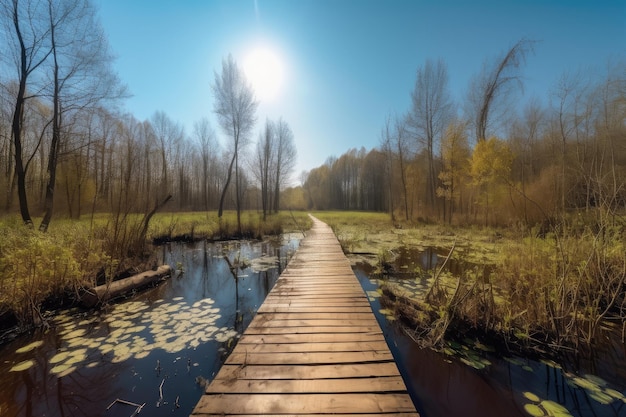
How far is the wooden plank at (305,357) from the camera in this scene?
8.13ft

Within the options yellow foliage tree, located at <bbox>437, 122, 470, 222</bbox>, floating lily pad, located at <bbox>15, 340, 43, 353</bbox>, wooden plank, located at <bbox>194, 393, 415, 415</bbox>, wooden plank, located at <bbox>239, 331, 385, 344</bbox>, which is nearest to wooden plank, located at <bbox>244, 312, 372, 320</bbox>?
wooden plank, located at <bbox>239, 331, 385, 344</bbox>

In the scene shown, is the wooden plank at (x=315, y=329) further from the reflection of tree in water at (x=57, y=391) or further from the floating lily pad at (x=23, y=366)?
the floating lily pad at (x=23, y=366)

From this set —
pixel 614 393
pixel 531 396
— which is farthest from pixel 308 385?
pixel 614 393

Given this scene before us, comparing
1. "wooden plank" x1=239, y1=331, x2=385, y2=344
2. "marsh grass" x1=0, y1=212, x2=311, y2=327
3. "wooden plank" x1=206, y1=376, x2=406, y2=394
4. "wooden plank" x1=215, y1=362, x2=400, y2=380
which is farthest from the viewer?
"marsh grass" x1=0, y1=212, x2=311, y2=327

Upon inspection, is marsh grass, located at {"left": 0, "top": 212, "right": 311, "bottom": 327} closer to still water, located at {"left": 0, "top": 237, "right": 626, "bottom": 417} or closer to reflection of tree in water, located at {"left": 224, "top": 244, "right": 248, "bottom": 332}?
still water, located at {"left": 0, "top": 237, "right": 626, "bottom": 417}

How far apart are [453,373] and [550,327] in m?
1.70

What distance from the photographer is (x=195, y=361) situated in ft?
11.0

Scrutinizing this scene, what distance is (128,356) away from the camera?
3385mm

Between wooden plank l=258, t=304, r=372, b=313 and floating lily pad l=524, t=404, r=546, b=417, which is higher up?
wooden plank l=258, t=304, r=372, b=313

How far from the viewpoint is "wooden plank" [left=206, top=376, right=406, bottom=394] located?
6.74 feet

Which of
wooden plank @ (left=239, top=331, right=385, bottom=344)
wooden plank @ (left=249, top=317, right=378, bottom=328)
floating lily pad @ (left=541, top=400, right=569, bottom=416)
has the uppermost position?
wooden plank @ (left=239, top=331, right=385, bottom=344)

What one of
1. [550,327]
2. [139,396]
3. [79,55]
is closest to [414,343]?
[550,327]

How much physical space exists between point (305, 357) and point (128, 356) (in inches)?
104

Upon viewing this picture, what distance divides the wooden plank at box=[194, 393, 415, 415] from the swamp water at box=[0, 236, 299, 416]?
3.38ft
